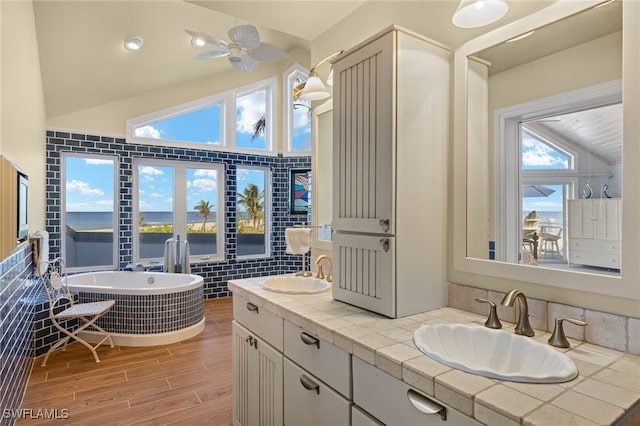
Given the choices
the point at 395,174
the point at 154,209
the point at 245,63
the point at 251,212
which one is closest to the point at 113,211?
the point at 154,209

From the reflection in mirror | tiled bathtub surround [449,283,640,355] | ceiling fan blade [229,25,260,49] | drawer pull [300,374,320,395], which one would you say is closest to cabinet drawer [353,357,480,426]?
drawer pull [300,374,320,395]

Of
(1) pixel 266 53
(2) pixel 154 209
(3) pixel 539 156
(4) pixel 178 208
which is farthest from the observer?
(4) pixel 178 208

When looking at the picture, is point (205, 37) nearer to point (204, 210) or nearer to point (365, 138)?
point (365, 138)

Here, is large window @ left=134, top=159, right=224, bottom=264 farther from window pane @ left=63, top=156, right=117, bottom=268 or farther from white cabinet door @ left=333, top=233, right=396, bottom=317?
white cabinet door @ left=333, top=233, right=396, bottom=317

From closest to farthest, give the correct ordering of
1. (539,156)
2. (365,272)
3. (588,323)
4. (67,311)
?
(588,323) → (539,156) → (365,272) → (67,311)

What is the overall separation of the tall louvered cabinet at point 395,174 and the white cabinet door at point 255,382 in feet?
1.63

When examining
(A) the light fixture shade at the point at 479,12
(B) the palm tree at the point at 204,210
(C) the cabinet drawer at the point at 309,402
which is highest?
(A) the light fixture shade at the point at 479,12

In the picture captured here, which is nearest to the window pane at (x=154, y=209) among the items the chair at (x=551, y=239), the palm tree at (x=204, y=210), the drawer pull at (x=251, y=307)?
the palm tree at (x=204, y=210)

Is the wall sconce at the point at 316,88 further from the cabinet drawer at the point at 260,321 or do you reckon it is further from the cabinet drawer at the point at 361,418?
the cabinet drawer at the point at 361,418

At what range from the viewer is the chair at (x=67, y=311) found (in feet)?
10.6

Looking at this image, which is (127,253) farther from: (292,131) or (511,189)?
(511,189)

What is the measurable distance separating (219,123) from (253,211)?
1.52 meters

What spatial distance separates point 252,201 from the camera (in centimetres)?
595

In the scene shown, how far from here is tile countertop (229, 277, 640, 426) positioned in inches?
31.7
